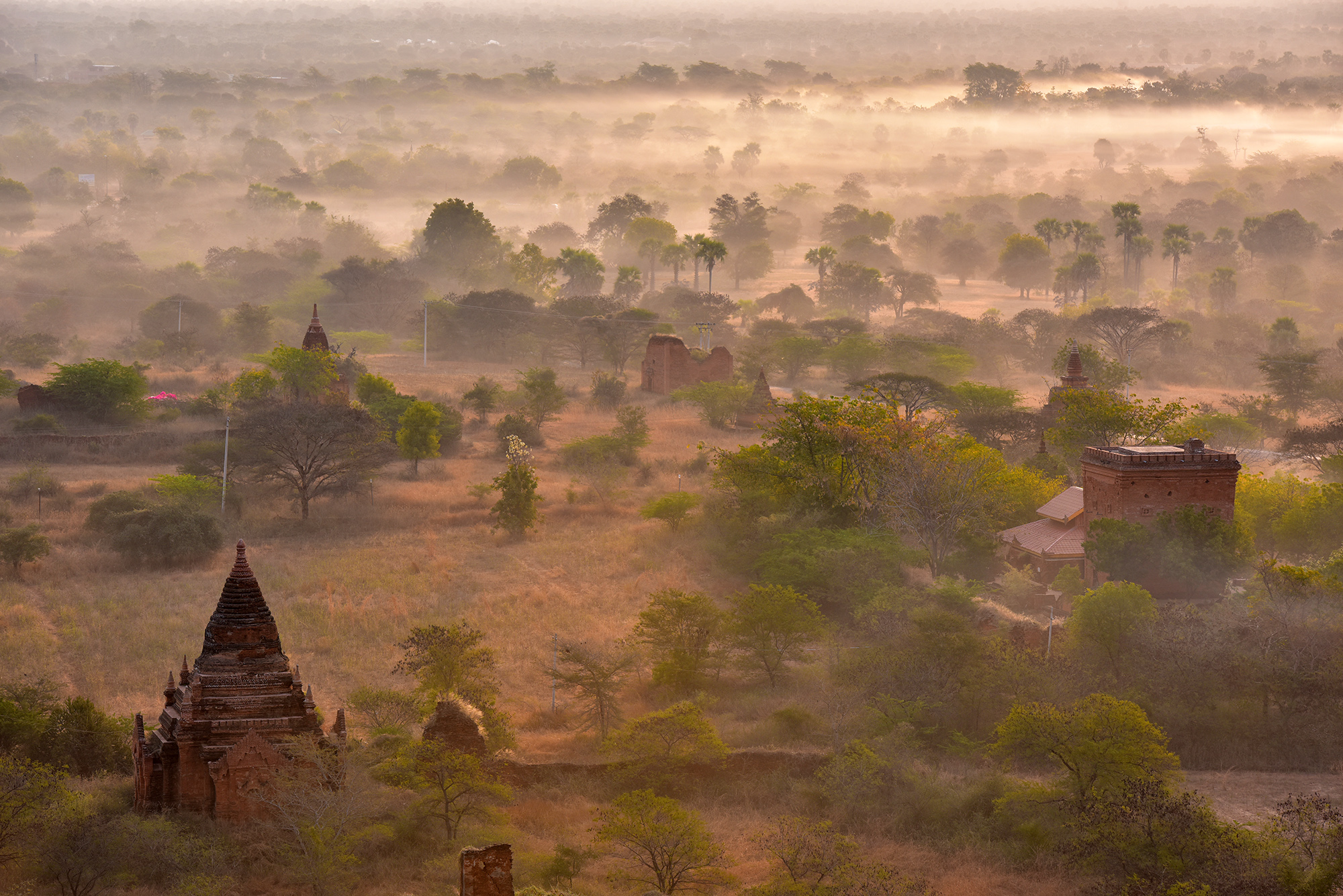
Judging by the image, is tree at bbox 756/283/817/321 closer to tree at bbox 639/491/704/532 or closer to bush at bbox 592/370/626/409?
bush at bbox 592/370/626/409

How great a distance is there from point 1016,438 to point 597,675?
100 ft

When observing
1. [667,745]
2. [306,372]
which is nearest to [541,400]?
[306,372]

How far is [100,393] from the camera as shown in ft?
217

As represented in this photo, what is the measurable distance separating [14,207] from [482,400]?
4196 inches

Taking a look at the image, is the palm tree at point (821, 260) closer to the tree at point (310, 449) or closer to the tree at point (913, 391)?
the tree at point (913, 391)

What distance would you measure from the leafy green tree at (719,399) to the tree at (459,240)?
6246 centimetres

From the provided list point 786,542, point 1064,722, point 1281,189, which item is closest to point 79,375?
point 786,542

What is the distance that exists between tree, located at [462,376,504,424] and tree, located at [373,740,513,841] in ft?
150

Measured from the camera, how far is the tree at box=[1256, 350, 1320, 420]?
7350 cm

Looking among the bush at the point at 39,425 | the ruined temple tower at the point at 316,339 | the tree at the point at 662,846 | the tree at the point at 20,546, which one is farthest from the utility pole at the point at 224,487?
the tree at the point at 662,846

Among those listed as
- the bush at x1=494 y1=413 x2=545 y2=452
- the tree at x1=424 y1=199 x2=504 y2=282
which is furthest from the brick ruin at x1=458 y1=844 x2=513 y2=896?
the tree at x1=424 y1=199 x2=504 y2=282

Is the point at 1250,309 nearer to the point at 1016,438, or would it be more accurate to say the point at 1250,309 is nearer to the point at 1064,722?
the point at 1016,438

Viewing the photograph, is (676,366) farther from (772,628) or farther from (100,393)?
(772,628)

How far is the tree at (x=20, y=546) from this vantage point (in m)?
43.1
